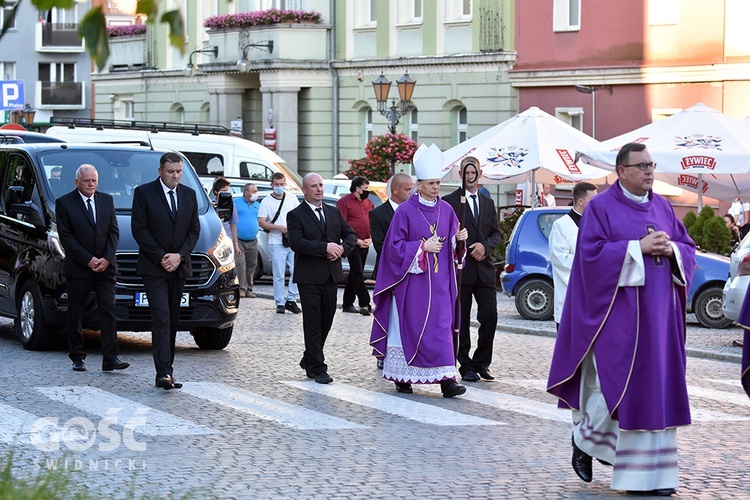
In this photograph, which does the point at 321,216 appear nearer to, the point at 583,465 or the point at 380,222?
the point at 380,222

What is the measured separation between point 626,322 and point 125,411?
4056mm

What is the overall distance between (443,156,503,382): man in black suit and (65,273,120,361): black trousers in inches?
116

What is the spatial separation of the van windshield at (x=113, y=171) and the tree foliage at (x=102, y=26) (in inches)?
394

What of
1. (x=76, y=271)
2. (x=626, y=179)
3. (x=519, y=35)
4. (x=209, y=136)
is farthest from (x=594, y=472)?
(x=519, y=35)

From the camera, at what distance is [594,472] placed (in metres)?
9.13

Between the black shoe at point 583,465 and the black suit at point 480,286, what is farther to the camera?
the black suit at point 480,286

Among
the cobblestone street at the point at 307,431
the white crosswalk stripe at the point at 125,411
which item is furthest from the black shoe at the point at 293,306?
the white crosswalk stripe at the point at 125,411

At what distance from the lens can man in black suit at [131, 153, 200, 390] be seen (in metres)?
12.3

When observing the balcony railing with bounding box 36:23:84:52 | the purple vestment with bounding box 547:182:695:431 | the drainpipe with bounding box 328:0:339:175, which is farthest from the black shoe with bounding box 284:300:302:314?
the balcony railing with bounding box 36:23:84:52

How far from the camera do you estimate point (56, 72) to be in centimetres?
7919

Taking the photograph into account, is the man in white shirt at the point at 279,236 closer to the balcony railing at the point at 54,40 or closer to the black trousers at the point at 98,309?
the black trousers at the point at 98,309

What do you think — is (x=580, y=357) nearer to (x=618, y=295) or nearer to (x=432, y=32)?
(x=618, y=295)

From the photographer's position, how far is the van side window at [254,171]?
98.2 feet

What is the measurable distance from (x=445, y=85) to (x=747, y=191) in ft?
54.0
